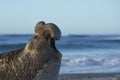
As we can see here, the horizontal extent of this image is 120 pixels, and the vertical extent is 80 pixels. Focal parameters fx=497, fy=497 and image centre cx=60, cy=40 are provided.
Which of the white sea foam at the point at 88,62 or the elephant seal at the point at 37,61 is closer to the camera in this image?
the elephant seal at the point at 37,61

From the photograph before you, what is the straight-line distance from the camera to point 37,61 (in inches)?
157

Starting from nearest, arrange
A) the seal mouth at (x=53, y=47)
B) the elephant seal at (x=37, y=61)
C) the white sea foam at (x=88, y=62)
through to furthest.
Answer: the elephant seal at (x=37, y=61), the seal mouth at (x=53, y=47), the white sea foam at (x=88, y=62)

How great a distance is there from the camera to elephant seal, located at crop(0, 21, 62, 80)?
3957mm

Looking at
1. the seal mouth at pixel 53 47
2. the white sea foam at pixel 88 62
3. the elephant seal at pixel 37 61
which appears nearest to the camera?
the elephant seal at pixel 37 61

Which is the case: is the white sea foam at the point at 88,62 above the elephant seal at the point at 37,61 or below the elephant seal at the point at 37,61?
below

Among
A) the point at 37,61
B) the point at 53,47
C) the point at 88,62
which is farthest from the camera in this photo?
the point at 88,62

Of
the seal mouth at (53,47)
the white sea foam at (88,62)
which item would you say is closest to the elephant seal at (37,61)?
the seal mouth at (53,47)

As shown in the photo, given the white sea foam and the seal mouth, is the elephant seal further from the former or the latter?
the white sea foam

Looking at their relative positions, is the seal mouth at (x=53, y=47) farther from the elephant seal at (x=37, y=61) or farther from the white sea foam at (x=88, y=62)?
the white sea foam at (x=88, y=62)

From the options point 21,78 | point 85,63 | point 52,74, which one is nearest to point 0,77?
point 21,78

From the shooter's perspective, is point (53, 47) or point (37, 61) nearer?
point (37, 61)

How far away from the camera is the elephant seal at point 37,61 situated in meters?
3.96

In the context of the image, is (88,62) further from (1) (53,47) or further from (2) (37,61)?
(2) (37,61)

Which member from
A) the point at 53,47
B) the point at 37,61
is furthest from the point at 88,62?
the point at 37,61
